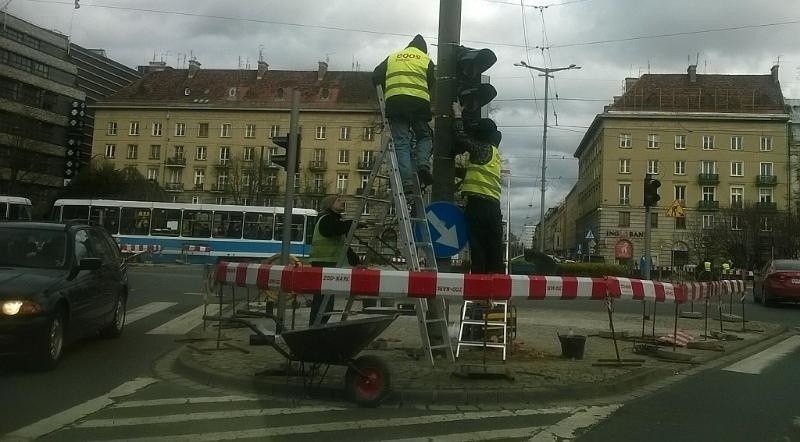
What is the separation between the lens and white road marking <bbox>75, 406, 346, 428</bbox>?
5.94 meters

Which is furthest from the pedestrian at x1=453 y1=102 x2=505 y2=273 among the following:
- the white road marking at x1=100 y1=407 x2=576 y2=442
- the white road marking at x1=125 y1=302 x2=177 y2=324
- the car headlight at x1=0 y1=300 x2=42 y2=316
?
the white road marking at x1=125 y1=302 x2=177 y2=324

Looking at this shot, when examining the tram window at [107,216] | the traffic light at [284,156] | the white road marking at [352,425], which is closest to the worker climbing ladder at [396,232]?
the white road marking at [352,425]

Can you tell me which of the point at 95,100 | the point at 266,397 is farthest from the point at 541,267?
the point at 95,100

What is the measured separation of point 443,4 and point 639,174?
76132mm

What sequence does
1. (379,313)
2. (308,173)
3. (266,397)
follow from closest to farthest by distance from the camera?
(266,397), (379,313), (308,173)

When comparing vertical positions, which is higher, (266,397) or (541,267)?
(541,267)

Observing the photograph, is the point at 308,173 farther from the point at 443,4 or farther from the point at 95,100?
the point at 443,4

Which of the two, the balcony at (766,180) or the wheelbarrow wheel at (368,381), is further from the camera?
the balcony at (766,180)

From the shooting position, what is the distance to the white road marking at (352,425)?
219 inches

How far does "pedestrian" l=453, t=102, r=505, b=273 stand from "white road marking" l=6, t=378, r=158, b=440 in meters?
4.28

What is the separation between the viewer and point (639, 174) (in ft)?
264

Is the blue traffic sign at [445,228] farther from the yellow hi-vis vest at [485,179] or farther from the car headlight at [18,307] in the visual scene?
the car headlight at [18,307]

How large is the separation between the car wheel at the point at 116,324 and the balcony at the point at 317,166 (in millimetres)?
61969

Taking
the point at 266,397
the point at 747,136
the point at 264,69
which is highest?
the point at 264,69
